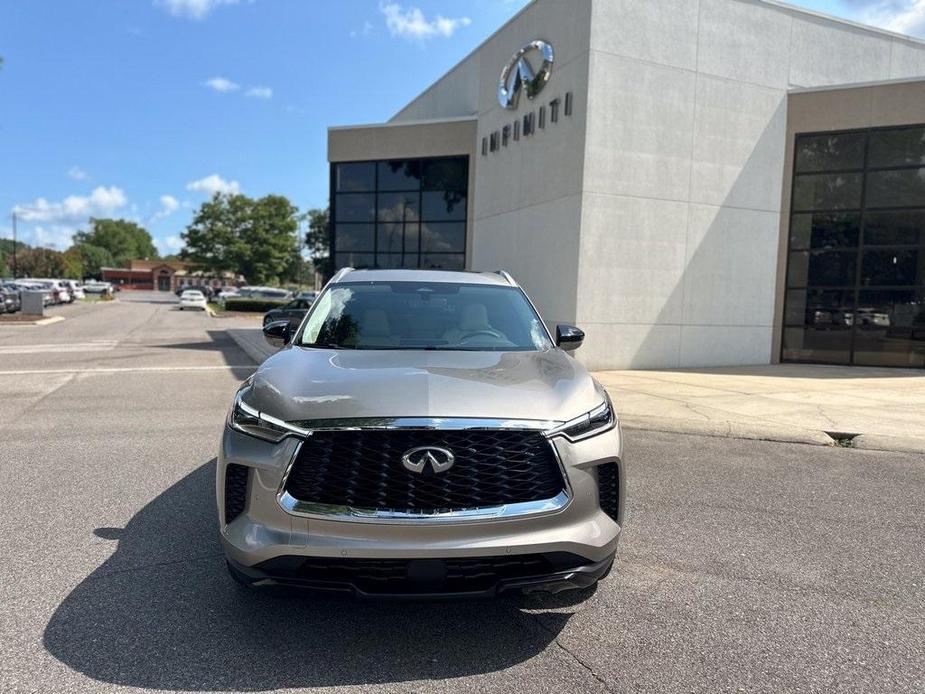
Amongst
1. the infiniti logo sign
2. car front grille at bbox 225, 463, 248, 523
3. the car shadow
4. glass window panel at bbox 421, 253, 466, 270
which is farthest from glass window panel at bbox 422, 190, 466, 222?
car front grille at bbox 225, 463, 248, 523

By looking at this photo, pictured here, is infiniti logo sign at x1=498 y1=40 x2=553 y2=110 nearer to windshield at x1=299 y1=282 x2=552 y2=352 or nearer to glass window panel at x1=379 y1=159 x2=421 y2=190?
glass window panel at x1=379 y1=159 x2=421 y2=190

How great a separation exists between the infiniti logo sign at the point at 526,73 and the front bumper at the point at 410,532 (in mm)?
13711

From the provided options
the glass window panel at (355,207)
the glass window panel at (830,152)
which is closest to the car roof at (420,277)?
the glass window panel at (830,152)

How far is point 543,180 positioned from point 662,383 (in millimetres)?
5802

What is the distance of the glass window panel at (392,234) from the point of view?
2319 centimetres

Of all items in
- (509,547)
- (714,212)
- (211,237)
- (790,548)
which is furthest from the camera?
(211,237)

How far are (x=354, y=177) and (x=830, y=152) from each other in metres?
15.5

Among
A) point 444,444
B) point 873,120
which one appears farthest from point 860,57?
point 444,444

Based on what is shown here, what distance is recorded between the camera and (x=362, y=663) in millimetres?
2811

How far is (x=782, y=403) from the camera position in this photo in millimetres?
9586

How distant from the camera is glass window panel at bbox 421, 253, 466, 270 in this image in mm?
22391

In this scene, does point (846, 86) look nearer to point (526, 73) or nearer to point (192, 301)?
point (526, 73)

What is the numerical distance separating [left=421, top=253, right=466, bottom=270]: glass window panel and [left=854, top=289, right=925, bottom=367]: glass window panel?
11846 mm

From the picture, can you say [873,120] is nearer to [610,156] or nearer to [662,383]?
[610,156]
